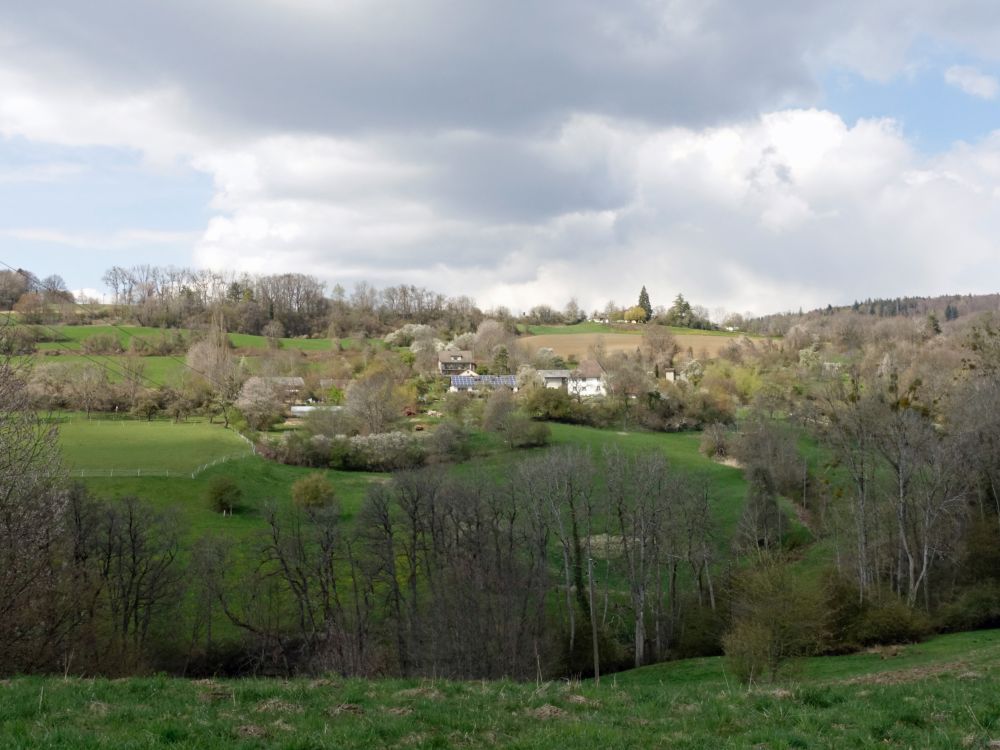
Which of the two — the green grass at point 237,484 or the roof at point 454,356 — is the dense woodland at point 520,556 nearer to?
the green grass at point 237,484

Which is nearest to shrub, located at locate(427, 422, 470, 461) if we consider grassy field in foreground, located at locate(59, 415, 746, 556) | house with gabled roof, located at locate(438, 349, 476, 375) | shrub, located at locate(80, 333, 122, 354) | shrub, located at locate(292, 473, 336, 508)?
grassy field in foreground, located at locate(59, 415, 746, 556)

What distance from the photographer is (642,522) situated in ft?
142

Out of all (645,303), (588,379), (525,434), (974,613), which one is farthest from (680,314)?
(974,613)

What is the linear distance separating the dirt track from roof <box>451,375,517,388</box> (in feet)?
62.1

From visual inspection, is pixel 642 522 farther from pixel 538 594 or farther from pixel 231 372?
pixel 231 372

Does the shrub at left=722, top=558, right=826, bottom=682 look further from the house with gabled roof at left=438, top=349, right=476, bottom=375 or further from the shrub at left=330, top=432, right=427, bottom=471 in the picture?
the house with gabled roof at left=438, top=349, right=476, bottom=375

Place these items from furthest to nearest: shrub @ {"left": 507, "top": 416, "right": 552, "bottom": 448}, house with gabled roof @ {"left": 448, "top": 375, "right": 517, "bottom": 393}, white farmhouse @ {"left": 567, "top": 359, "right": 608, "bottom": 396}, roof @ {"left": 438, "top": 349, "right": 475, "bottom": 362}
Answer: roof @ {"left": 438, "top": 349, "right": 475, "bottom": 362} < white farmhouse @ {"left": 567, "top": 359, "right": 608, "bottom": 396} < house with gabled roof @ {"left": 448, "top": 375, "right": 517, "bottom": 393} < shrub @ {"left": 507, "top": 416, "right": 552, "bottom": 448}

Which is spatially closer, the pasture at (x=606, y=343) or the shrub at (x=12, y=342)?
the shrub at (x=12, y=342)

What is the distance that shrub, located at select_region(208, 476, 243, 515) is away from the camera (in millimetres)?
54562

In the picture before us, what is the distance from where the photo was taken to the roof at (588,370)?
115m

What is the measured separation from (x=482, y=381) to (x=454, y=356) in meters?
17.4

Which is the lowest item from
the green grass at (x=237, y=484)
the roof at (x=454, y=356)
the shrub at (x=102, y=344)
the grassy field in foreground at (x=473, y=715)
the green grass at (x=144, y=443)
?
the green grass at (x=237, y=484)

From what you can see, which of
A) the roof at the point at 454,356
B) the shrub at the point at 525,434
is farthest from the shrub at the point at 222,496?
the roof at the point at 454,356

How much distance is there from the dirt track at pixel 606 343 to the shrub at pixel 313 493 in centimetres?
7396
